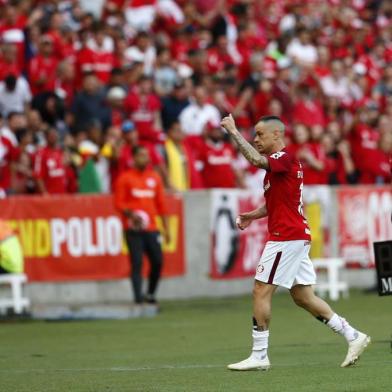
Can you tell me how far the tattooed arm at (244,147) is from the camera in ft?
33.1

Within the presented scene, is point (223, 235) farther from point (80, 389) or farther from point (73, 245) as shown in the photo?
point (80, 389)

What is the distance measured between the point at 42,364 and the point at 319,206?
414 inches

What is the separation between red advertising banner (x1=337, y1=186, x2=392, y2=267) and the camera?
2211 cm

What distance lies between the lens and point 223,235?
20.6 m

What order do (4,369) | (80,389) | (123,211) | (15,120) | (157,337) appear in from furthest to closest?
(15,120), (123,211), (157,337), (4,369), (80,389)

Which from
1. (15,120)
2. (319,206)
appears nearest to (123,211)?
(15,120)

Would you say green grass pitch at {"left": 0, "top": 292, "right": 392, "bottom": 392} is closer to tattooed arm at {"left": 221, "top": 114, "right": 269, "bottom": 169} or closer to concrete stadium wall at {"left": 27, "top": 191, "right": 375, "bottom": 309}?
concrete stadium wall at {"left": 27, "top": 191, "right": 375, "bottom": 309}

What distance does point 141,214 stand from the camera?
18.1 m

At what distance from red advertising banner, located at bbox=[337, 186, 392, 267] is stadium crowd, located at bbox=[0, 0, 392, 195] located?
602 mm

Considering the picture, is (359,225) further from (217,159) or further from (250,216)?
(250,216)

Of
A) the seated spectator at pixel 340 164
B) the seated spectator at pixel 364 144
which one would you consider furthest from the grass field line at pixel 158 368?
the seated spectator at pixel 364 144

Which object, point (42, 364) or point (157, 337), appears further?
point (157, 337)

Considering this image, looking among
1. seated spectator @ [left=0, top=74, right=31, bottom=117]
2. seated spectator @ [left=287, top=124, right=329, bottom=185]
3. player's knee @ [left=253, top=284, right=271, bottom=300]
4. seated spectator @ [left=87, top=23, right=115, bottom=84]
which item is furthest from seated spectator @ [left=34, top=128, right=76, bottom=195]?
player's knee @ [left=253, top=284, right=271, bottom=300]

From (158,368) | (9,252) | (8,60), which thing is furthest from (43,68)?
(158,368)
